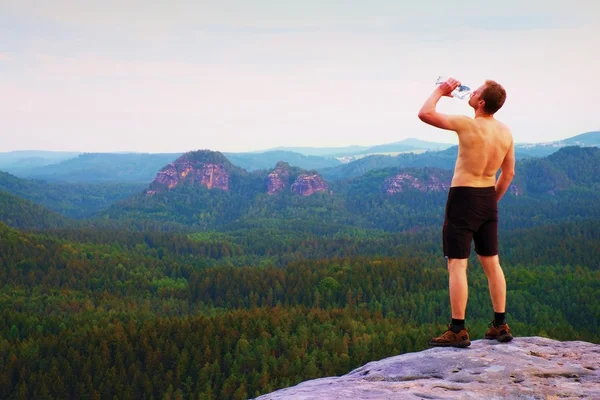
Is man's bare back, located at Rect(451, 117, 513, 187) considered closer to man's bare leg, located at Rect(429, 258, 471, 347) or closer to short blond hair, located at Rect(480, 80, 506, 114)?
short blond hair, located at Rect(480, 80, 506, 114)

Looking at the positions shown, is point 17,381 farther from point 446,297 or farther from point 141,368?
point 446,297

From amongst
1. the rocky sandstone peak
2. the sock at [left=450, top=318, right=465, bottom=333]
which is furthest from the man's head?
the rocky sandstone peak

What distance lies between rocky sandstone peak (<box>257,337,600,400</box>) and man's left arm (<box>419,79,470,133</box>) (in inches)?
259

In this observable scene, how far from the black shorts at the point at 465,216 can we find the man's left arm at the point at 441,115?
1855 millimetres

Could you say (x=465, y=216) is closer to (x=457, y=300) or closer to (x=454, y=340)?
(x=457, y=300)

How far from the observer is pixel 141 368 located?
97.2 m

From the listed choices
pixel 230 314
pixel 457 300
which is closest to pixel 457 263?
pixel 457 300

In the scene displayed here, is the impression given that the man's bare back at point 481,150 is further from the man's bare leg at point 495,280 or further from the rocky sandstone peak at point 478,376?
the rocky sandstone peak at point 478,376

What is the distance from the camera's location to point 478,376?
1628 cm

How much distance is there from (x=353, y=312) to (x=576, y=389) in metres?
109

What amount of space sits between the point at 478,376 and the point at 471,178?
554 centimetres

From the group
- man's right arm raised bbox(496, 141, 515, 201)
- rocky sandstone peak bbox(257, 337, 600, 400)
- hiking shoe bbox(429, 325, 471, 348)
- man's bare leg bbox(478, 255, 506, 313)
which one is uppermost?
man's right arm raised bbox(496, 141, 515, 201)

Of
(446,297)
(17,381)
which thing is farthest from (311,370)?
(446,297)

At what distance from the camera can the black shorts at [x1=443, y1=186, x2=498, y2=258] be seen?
714 inches
